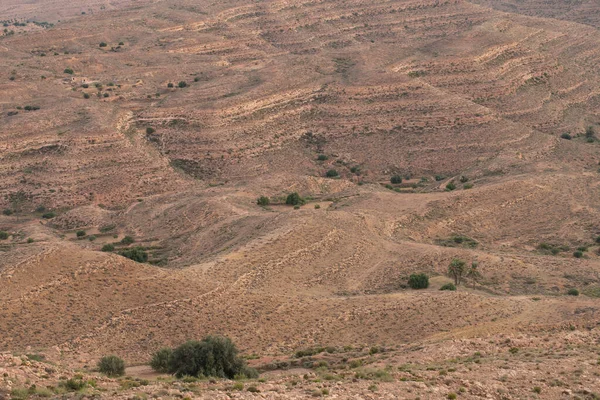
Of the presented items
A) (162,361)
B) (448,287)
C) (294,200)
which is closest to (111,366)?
(162,361)

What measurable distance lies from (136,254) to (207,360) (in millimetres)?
A: 22498

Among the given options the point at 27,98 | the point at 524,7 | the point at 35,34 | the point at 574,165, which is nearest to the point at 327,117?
the point at 574,165

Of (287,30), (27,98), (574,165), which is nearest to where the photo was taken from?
(574,165)

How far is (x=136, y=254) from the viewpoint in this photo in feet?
156

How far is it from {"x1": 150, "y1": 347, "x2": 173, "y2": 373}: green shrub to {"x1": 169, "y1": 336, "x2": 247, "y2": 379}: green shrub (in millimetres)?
343

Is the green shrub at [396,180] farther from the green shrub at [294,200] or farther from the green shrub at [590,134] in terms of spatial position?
the green shrub at [590,134]

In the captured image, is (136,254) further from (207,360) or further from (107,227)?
(207,360)

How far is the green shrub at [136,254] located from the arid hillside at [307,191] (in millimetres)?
152

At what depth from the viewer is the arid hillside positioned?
1235 inches

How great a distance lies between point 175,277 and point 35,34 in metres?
76.8

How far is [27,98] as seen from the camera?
73.2 meters

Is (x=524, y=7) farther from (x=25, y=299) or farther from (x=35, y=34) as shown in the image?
(x=25, y=299)

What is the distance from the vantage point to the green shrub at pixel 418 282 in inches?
1537

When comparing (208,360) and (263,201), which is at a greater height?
(208,360)
